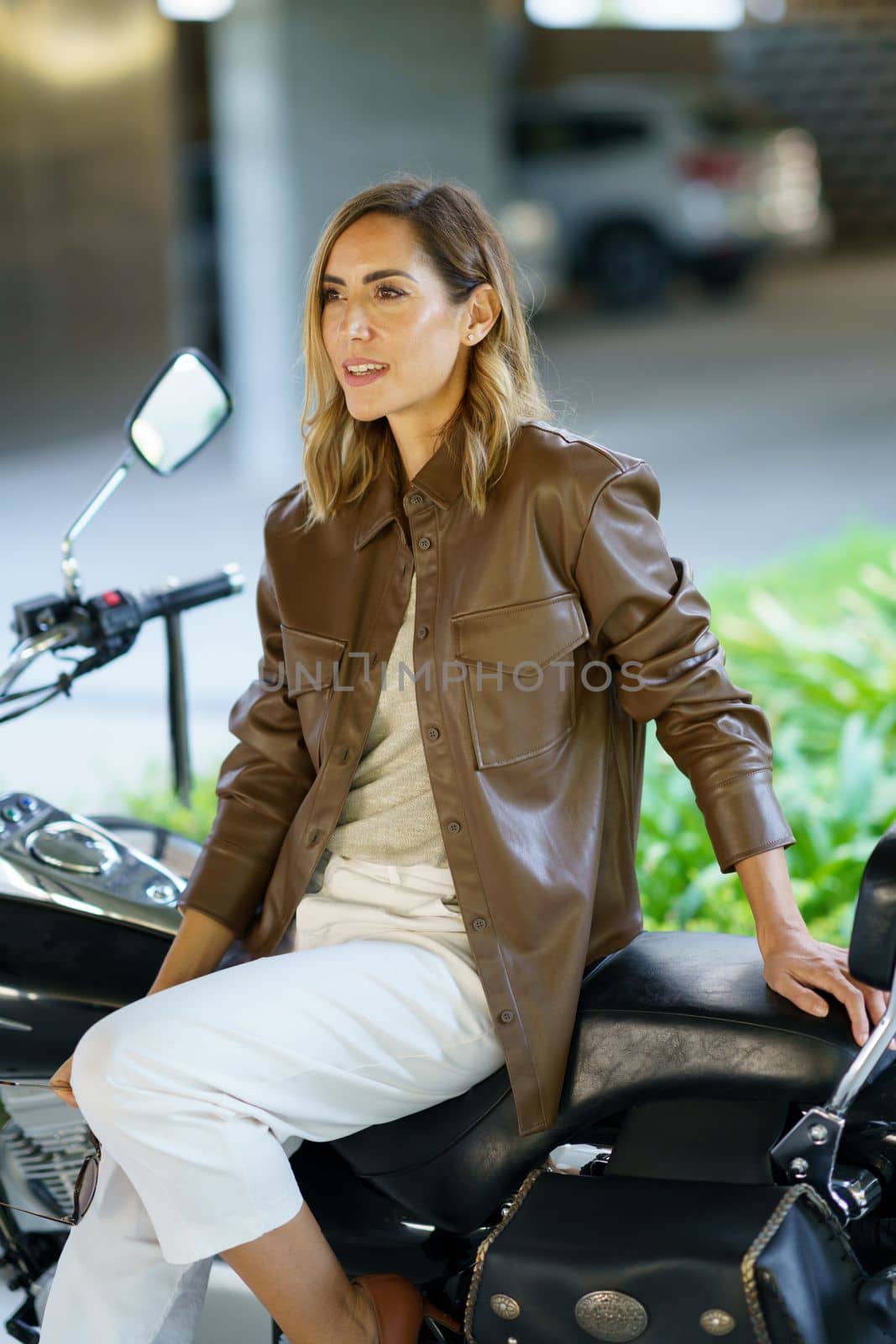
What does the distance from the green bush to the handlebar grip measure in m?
1.20

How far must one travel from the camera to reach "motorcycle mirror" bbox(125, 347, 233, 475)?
6.70 ft

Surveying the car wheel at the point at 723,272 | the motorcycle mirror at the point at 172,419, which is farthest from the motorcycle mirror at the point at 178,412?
the car wheel at the point at 723,272

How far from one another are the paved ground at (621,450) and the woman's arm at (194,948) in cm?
235

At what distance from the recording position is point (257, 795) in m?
2.01

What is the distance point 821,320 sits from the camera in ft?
40.0

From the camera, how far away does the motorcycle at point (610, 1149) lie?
146 cm

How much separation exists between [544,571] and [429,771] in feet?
0.87

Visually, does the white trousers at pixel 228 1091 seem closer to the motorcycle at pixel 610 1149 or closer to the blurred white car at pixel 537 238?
the motorcycle at pixel 610 1149

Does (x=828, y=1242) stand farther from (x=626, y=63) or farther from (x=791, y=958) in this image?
(x=626, y=63)

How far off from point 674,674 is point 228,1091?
2.23 feet

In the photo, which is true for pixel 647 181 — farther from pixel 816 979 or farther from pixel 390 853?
pixel 816 979

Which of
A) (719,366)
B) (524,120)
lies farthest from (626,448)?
(524,120)

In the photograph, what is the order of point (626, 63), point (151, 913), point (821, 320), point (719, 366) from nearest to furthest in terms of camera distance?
point (151, 913)
point (719, 366)
point (821, 320)
point (626, 63)

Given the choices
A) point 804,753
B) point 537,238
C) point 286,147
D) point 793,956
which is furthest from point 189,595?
point 537,238
